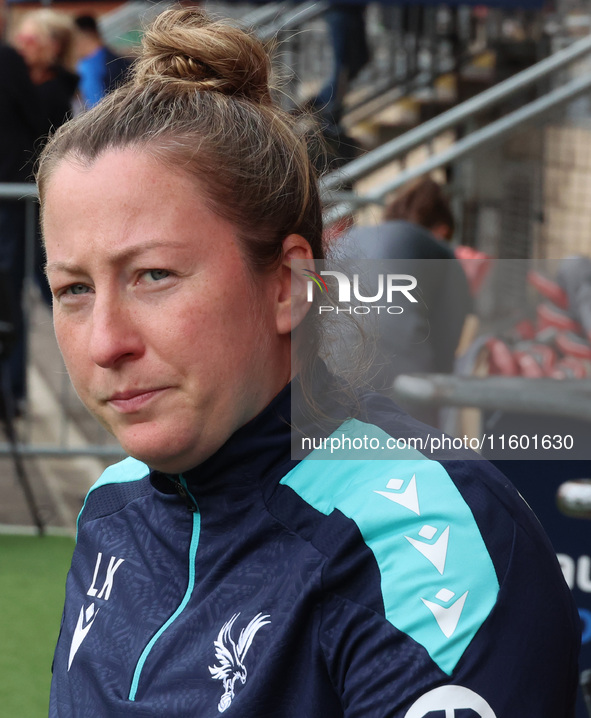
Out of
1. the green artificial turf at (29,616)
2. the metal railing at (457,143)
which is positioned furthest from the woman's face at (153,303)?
the metal railing at (457,143)

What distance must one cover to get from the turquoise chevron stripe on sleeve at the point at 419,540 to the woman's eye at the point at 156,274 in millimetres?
304

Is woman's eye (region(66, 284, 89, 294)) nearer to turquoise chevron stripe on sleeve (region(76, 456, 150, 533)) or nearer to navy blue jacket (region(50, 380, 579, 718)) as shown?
navy blue jacket (region(50, 380, 579, 718))

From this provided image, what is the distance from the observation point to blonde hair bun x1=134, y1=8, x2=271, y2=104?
1494 millimetres

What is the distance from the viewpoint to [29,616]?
14.7 feet

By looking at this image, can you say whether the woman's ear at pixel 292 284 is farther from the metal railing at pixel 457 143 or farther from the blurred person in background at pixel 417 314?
the metal railing at pixel 457 143

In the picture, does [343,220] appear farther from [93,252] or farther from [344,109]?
[344,109]

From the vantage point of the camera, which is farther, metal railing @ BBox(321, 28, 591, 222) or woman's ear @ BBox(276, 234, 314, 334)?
metal railing @ BBox(321, 28, 591, 222)

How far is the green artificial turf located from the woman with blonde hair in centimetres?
240

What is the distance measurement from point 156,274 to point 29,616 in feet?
11.4

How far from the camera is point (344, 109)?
11.1 m

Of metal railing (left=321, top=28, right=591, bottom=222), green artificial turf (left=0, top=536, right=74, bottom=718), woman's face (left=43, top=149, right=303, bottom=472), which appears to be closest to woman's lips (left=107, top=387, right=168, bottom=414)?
woman's face (left=43, top=149, right=303, bottom=472)

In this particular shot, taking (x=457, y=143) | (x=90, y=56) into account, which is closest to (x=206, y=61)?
(x=457, y=143)

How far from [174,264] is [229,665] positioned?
47 cm

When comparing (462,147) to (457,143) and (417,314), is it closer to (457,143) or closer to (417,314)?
(457,143)
